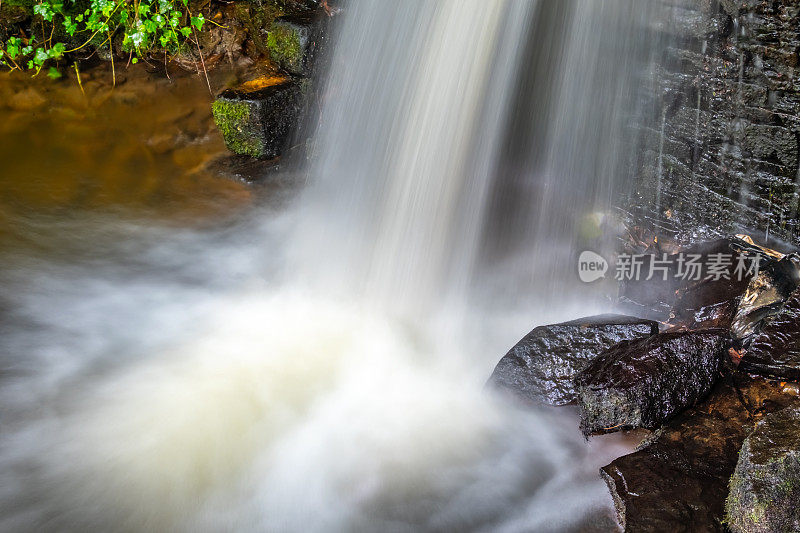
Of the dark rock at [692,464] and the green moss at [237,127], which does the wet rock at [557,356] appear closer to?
the dark rock at [692,464]

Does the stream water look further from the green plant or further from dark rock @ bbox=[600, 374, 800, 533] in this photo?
the green plant

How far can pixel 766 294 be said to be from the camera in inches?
164

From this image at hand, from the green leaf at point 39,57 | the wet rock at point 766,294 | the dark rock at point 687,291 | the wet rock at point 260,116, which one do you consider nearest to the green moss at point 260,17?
the wet rock at point 260,116

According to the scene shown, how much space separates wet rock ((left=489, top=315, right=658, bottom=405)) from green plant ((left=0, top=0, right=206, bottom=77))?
208 inches

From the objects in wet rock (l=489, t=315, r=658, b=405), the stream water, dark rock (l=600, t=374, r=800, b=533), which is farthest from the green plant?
dark rock (l=600, t=374, r=800, b=533)

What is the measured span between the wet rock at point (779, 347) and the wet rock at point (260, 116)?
16.4 feet

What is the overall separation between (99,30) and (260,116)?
2416mm

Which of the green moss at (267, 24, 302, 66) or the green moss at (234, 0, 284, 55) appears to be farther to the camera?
the green moss at (234, 0, 284, 55)

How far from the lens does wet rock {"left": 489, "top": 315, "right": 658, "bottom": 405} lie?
4.07m

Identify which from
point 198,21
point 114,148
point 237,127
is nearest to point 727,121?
point 237,127

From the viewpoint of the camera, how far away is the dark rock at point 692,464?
2.99 metres

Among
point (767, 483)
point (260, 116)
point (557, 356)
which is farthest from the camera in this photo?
point (260, 116)

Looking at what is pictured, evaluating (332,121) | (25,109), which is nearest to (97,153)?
(25,109)

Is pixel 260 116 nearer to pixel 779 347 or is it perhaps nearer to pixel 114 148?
pixel 114 148
